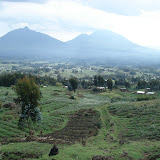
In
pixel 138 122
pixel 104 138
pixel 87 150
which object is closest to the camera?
pixel 87 150

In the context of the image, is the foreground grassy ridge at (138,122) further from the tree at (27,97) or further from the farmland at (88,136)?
the tree at (27,97)

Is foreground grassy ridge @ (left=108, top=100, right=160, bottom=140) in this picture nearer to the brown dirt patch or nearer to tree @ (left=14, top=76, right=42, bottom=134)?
the brown dirt patch

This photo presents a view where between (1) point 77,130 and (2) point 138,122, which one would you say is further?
(2) point 138,122

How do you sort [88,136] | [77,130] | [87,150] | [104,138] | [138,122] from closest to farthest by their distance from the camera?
[87,150], [104,138], [88,136], [77,130], [138,122]

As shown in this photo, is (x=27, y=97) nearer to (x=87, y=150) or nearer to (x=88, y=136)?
(x=88, y=136)

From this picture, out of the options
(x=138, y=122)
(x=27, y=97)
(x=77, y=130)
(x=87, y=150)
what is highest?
(x=27, y=97)

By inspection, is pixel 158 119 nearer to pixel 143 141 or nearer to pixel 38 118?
pixel 143 141

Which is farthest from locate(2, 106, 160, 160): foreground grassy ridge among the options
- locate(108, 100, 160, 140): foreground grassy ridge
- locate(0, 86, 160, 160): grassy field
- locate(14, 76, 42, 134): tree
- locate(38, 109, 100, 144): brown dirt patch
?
locate(14, 76, 42, 134): tree

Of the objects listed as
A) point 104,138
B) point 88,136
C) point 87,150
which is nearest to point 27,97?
point 88,136

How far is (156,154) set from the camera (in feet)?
66.5

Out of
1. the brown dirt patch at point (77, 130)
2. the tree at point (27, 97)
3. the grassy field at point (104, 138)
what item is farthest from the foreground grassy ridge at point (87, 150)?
Result: the tree at point (27, 97)

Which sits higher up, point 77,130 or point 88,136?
point 88,136

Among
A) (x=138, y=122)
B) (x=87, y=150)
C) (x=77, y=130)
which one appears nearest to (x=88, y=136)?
(x=77, y=130)

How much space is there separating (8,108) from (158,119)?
33427 mm
